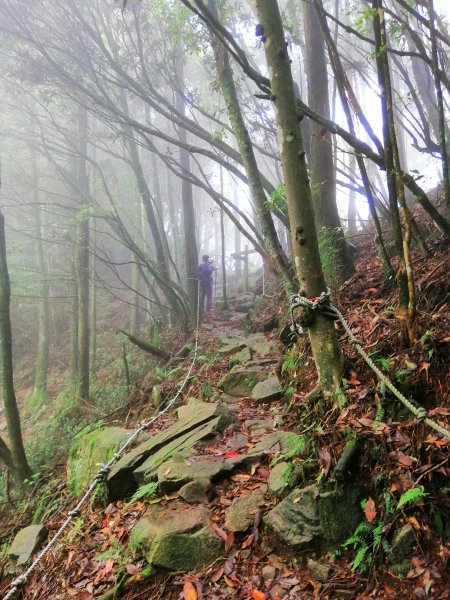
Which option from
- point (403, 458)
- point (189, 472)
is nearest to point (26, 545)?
point (189, 472)

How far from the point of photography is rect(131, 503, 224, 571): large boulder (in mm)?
2992

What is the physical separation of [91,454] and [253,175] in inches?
176

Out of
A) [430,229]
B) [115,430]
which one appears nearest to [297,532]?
[115,430]

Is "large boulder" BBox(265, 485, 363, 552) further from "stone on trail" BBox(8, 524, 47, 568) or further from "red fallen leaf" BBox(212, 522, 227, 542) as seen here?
"stone on trail" BBox(8, 524, 47, 568)

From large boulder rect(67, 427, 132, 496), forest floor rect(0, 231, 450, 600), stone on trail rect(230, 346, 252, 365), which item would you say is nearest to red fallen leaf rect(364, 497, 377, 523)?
forest floor rect(0, 231, 450, 600)

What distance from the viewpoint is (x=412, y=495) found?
92.7 inches

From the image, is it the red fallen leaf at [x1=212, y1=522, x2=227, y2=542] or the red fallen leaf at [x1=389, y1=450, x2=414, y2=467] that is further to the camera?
the red fallen leaf at [x1=212, y1=522, x2=227, y2=542]

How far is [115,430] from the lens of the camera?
561cm

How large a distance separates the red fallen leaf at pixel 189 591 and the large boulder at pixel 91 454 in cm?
243

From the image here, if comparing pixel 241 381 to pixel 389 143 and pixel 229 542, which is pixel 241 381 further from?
pixel 389 143

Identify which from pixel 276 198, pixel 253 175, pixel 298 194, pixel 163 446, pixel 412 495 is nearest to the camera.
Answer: pixel 412 495

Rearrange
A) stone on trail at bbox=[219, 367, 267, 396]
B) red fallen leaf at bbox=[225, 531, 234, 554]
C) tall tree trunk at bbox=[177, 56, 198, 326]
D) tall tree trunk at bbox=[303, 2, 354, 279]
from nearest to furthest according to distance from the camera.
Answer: red fallen leaf at bbox=[225, 531, 234, 554], stone on trail at bbox=[219, 367, 267, 396], tall tree trunk at bbox=[303, 2, 354, 279], tall tree trunk at bbox=[177, 56, 198, 326]

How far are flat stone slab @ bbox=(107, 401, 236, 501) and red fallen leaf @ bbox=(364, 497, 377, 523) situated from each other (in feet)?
7.05

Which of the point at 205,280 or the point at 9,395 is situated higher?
the point at 205,280
